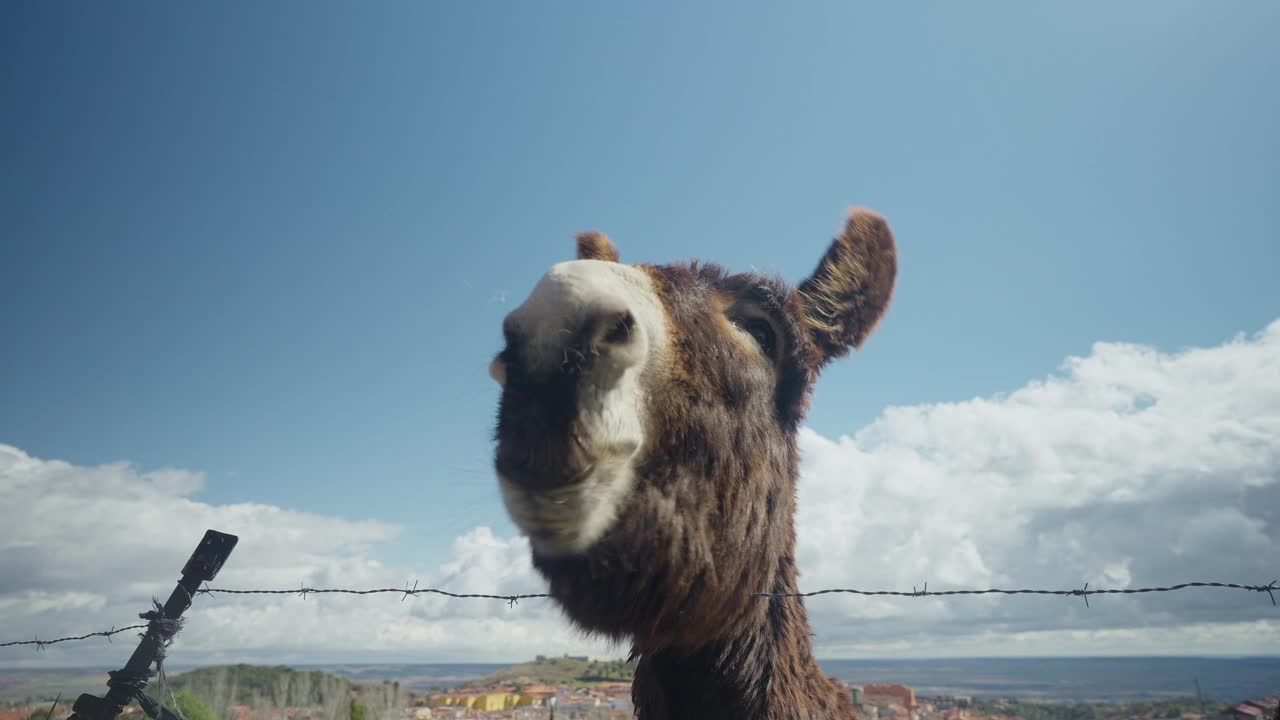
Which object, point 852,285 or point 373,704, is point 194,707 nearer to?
point 373,704

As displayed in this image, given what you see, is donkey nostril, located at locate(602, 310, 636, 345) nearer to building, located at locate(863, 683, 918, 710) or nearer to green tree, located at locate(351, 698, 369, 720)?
building, located at locate(863, 683, 918, 710)

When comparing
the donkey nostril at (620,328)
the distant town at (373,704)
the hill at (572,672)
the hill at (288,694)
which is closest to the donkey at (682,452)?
the donkey nostril at (620,328)

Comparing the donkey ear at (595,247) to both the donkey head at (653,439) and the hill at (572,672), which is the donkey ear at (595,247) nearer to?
the donkey head at (653,439)

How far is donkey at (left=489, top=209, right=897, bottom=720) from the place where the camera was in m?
1.62

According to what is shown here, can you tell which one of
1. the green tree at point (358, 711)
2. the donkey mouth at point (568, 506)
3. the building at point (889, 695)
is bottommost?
the green tree at point (358, 711)

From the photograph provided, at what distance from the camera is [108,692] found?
12.8ft

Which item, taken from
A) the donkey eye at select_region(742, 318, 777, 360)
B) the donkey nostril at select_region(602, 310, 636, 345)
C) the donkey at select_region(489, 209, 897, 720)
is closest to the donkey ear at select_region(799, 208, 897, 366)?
the donkey at select_region(489, 209, 897, 720)

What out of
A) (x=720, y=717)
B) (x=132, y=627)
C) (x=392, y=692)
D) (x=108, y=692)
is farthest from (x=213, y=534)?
(x=392, y=692)

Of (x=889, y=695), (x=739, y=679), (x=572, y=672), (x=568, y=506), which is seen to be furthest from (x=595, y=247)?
(x=572, y=672)

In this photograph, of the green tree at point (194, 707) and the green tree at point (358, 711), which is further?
the green tree at point (358, 711)

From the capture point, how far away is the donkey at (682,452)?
5.33ft

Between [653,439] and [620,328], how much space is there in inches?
13.7

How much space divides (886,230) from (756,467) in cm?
150

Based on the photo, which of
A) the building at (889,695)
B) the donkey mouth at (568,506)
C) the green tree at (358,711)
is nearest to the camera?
the donkey mouth at (568,506)
